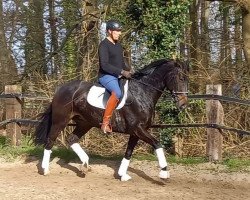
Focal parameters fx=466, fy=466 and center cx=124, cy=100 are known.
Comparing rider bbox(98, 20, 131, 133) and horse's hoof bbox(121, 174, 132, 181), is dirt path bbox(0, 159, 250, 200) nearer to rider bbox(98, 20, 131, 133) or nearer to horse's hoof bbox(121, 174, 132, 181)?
horse's hoof bbox(121, 174, 132, 181)

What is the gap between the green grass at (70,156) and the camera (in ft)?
28.8

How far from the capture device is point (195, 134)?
998 centimetres

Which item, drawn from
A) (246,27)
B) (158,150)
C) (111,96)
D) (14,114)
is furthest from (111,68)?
(246,27)

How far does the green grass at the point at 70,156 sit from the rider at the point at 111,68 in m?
2.06

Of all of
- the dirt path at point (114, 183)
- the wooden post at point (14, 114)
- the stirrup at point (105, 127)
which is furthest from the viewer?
the wooden post at point (14, 114)

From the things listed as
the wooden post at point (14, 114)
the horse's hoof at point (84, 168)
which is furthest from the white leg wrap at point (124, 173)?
the wooden post at point (14, 114)

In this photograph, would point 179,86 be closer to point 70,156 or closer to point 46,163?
point 46,163

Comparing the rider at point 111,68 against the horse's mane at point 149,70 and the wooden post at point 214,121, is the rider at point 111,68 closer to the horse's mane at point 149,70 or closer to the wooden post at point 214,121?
the horse's mane at point 149,70

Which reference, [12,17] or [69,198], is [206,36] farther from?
[69,198]

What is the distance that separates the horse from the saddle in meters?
0.07

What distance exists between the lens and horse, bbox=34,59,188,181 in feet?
25.0

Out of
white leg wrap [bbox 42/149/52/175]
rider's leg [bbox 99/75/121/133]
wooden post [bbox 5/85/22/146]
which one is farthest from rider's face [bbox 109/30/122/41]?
wooden post [bbox 5/85/22/146]

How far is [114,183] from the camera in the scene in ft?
25.6

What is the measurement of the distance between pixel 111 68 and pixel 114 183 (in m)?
1.92
